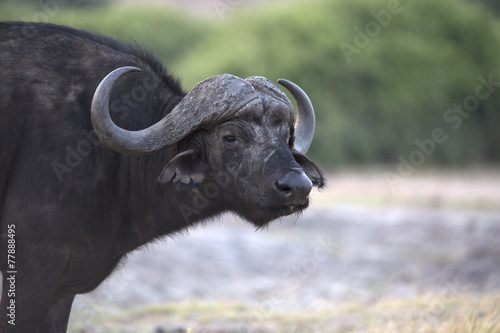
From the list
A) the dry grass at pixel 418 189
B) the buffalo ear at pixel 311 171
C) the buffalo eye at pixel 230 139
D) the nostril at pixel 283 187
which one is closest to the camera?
the nostril at pixel 283 187

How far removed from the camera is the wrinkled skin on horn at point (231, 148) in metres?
5.02

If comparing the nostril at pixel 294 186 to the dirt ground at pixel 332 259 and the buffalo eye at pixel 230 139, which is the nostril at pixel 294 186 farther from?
the dirt ground at pixel 332 259

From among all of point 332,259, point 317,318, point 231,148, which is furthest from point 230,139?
point 332,259

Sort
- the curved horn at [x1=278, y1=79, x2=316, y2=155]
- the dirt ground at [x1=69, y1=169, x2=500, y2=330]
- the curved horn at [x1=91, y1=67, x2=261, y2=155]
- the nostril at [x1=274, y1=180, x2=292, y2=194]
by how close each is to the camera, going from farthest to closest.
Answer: the dirt ground at [x1=69, y1=169, x2=500, y2=330] → the curved horn at [x1=278, y1=79, x2=316, y2=155] → the nostril at [x1=274, y1=180, x2=292, y2=194] → the curved horn at [x1=91, y1=67, x2=261, y2=155]

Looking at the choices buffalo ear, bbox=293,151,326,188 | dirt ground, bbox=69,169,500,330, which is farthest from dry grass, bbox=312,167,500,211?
buffalo ear, bbox=293,151,326,188

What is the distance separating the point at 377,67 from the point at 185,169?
24.4 m

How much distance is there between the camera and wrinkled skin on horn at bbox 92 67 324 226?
16.5 feet

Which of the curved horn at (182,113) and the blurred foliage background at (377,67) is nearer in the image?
the curved horn at (182,113)

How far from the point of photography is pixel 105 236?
204 inches

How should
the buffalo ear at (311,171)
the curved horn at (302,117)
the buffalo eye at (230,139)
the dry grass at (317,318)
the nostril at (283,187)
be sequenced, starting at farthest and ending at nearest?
1. the dry grass at (317,318)
2. the curved horn at (302,117)
3. the buffalo ear at (311,171)
4. the buffalo eye at (230,139)
5. the nostril at (283,187)

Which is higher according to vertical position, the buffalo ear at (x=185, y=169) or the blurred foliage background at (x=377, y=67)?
the buffalo ear at (x=185, y=169)

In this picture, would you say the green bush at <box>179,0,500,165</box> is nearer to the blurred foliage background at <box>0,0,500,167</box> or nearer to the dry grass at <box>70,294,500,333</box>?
the blurred foliage background at <box>0,0,500,167</box>

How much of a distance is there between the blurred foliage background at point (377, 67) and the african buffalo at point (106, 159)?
799 inches

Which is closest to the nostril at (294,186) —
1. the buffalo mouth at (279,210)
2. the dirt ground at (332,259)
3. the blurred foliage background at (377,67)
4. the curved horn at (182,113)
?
the buffalo mouth at (279,210)
